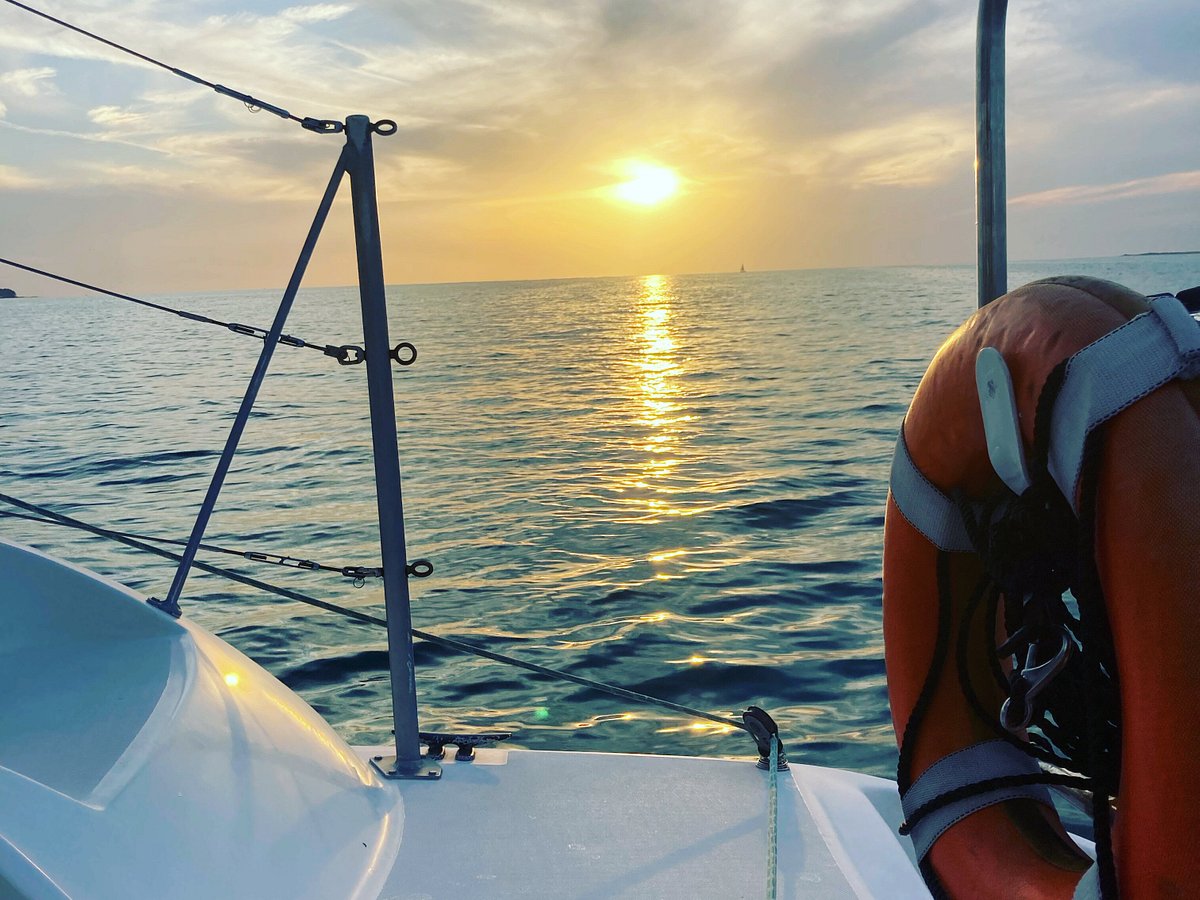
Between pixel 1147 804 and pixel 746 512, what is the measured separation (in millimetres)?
6694

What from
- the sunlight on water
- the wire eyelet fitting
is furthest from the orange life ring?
the sunlight on water

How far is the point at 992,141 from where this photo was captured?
66.1 inches

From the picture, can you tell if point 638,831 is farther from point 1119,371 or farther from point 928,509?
point 1119,371

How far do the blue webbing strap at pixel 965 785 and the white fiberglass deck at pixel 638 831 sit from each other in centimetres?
35

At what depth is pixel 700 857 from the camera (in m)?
1.87

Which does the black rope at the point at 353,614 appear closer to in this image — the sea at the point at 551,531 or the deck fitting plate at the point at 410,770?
the deck fitting plate at the point at 410,770

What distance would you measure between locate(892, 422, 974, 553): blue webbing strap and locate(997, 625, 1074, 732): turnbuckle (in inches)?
8.6

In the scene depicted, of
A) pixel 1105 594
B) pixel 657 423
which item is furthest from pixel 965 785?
pixel 657 423

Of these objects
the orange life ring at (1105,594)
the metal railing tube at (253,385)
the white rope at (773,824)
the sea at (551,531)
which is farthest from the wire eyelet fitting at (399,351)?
the sea at (551,531)

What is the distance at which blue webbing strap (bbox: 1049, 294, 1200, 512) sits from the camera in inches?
38.3

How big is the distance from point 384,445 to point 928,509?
3.76ft

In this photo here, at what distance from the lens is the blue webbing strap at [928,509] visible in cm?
144

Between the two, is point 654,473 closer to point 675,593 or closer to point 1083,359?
point 675,593

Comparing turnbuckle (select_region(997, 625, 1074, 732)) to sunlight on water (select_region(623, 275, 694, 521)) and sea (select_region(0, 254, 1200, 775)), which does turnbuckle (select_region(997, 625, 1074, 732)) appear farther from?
sunlight on water (select_region(623, 275, 694, 521))
